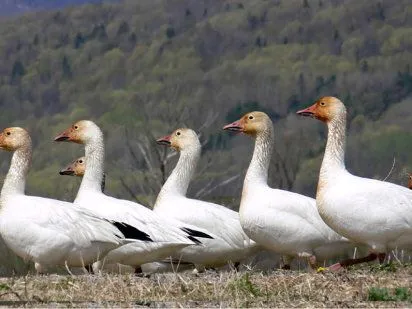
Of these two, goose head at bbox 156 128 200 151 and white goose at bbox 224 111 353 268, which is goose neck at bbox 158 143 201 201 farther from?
white goose at bbox 224 111 353 268

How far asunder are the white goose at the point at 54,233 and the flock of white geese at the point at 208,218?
0.01m

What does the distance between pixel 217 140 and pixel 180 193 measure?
10726cm

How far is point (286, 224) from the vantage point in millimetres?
13383

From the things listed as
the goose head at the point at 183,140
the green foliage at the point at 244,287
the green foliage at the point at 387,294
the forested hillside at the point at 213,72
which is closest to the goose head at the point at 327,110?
the goose head at the point at 183,140

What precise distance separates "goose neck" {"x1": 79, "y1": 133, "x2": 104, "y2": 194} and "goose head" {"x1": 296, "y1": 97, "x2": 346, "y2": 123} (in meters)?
2.86

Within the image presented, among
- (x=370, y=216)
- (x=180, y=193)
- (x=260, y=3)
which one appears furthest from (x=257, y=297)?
(x=260, y=3)

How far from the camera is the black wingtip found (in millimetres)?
12445

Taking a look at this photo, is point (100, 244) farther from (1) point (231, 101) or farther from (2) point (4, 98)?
(2) point (4, 98)

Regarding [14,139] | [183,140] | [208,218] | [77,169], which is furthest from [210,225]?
[77,169]

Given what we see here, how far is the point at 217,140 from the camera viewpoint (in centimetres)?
12281

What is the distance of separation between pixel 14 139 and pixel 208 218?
8.33 ft

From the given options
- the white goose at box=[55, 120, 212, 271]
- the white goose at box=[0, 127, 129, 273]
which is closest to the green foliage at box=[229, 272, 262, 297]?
the white goose at box=[0, 127, 129, 273]

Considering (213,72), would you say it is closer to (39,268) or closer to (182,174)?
(182,174)

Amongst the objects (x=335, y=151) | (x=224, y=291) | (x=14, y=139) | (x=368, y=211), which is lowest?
(x=224, y=291)
